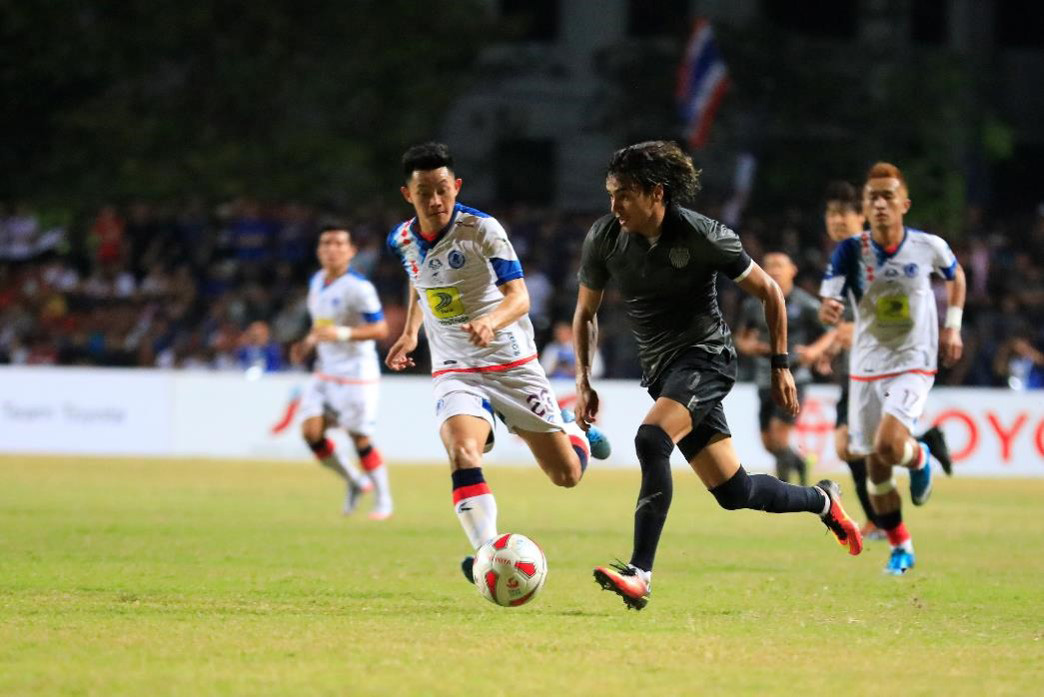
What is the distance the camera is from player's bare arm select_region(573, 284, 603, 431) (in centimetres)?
852

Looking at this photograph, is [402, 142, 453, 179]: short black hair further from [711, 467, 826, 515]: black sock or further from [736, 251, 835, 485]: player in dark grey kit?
[736, 251, 835, 485]: player in dark grey kit

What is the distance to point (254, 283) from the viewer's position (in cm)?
2717

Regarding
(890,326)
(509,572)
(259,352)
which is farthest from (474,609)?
(259,352)

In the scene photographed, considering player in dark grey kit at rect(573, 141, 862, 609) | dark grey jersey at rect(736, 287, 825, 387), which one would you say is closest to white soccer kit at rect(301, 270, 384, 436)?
dark grey jersey at rect(736, 287, 825, 387)

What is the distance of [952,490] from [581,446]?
10798 mm

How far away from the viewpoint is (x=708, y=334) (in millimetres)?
8422

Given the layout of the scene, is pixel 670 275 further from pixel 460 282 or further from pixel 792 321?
pixel 792 321

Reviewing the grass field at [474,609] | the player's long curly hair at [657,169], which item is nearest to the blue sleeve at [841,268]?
the grass field at [474,609]

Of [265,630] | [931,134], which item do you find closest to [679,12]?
[931,134]

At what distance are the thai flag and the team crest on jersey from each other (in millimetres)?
22854

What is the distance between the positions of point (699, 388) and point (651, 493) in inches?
22.1

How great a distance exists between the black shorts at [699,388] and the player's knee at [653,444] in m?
0.20

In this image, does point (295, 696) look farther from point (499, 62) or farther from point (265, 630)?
point (499, 62)

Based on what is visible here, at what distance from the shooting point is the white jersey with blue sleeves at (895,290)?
1112cm
